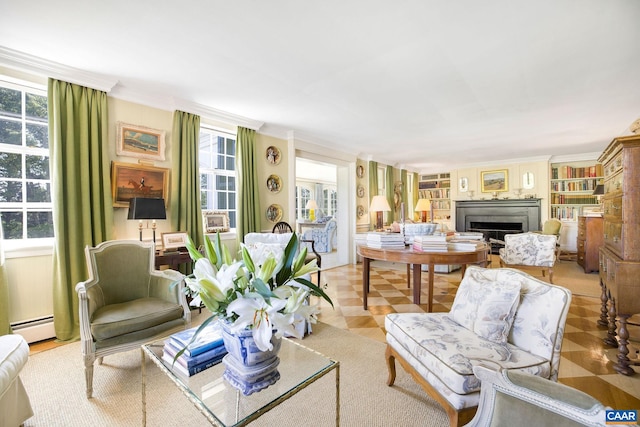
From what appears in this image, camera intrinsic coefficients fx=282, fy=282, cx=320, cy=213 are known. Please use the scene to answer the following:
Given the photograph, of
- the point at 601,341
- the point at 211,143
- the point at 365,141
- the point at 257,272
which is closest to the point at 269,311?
the point at 257,272

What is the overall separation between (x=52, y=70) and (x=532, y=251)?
19.0 ft

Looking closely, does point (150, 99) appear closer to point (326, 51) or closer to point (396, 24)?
point (326, 51)

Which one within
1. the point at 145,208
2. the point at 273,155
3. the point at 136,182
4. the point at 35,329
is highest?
the point at 273,155

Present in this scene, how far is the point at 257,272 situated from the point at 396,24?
1952 mm

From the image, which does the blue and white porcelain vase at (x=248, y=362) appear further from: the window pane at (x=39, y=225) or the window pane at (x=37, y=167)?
the window pane at (x=37, y=167)

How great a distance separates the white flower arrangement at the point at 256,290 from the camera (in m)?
0.96

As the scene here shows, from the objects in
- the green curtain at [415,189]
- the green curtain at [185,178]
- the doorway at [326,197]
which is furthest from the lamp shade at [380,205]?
the green curtain at [415,189]

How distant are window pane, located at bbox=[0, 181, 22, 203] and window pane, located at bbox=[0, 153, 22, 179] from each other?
0.21 feet

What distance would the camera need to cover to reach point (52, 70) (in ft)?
8.16

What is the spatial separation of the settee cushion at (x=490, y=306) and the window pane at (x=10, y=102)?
404 cm

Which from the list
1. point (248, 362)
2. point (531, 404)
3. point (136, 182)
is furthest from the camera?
point (136, 182)

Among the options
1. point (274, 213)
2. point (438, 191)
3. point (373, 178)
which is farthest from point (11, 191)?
point (438, 191)

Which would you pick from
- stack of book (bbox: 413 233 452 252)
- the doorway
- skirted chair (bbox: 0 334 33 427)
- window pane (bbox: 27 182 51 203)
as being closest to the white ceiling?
window pane (bbox: 27 182 51 203)

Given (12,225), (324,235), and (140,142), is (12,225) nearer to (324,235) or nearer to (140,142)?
(140,142)
